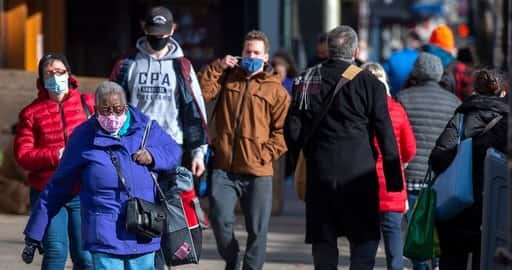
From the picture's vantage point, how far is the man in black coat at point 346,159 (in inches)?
321

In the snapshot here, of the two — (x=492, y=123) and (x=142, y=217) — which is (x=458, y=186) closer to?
(x=492, y=123)

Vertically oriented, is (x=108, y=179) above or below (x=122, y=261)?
above

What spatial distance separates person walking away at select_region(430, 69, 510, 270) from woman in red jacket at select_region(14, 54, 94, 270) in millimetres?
2097

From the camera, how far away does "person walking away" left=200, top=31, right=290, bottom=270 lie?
9.38 metres

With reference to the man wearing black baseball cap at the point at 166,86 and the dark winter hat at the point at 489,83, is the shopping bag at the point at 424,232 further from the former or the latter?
the man wearing black baseball cap at the point at 166,86

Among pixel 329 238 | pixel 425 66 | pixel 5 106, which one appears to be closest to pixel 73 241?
pixel 329 238

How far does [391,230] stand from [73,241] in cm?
244

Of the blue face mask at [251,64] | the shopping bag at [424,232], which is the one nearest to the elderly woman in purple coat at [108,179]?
the shopping bag at [424,232]

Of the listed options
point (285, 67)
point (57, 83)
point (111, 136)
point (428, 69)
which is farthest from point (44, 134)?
point (285, 67)

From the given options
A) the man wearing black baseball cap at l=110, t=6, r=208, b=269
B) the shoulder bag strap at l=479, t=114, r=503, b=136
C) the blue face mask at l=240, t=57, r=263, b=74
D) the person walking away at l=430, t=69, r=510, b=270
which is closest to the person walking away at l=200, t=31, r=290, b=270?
the blue face mask at l=240, t=57, r=263, b=74

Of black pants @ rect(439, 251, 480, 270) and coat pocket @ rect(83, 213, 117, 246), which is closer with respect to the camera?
coat pocket @ rect(83, 213, 117, 246)

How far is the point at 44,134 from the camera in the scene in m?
8.45

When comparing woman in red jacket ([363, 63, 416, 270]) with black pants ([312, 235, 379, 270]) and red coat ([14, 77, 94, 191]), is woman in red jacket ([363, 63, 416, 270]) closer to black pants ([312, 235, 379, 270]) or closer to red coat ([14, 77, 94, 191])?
black pants ([312, 235, 379, 270])

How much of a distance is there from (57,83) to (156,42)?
2.42 feet
